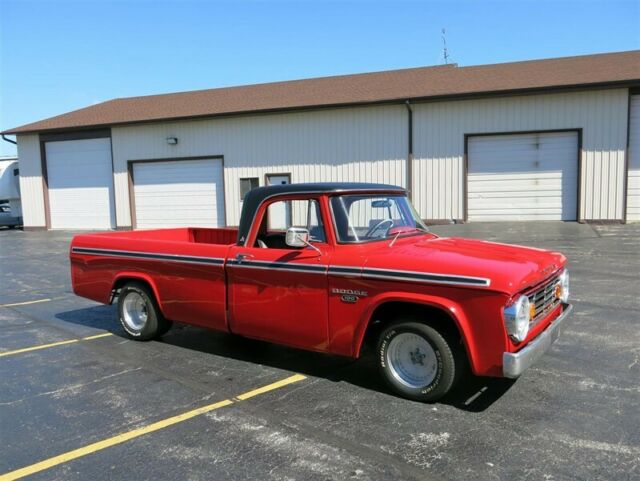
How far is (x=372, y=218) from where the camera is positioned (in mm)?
4914

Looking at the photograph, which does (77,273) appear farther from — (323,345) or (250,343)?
(323,345)

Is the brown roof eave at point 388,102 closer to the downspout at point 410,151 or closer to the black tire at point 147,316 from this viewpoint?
the downspout at point 410,151

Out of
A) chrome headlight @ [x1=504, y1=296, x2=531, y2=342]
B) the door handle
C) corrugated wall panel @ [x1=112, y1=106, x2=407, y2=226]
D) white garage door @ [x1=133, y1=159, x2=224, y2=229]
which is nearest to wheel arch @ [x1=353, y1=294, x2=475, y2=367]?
chrome headlight @ [x1=504, y1=296, x2=531, y2=342]

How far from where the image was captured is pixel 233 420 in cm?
397

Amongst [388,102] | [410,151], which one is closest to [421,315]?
[410,151]

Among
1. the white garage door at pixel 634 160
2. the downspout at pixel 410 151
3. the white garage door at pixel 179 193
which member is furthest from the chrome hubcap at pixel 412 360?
the white garage door at pixel 179 193

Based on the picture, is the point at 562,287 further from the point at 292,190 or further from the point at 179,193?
the point at 179,193

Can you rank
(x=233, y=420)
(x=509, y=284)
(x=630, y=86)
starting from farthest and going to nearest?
(x=630, y=86)
(x=233, y=420)
(x=509, y=284)

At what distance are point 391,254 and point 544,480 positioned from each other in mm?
1942

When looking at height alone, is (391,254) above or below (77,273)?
above

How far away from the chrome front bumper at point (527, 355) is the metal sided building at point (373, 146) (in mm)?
13971

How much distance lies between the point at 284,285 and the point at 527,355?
2.10m

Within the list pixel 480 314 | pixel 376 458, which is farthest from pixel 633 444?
pixel 376 458

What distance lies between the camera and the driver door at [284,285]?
457cm
